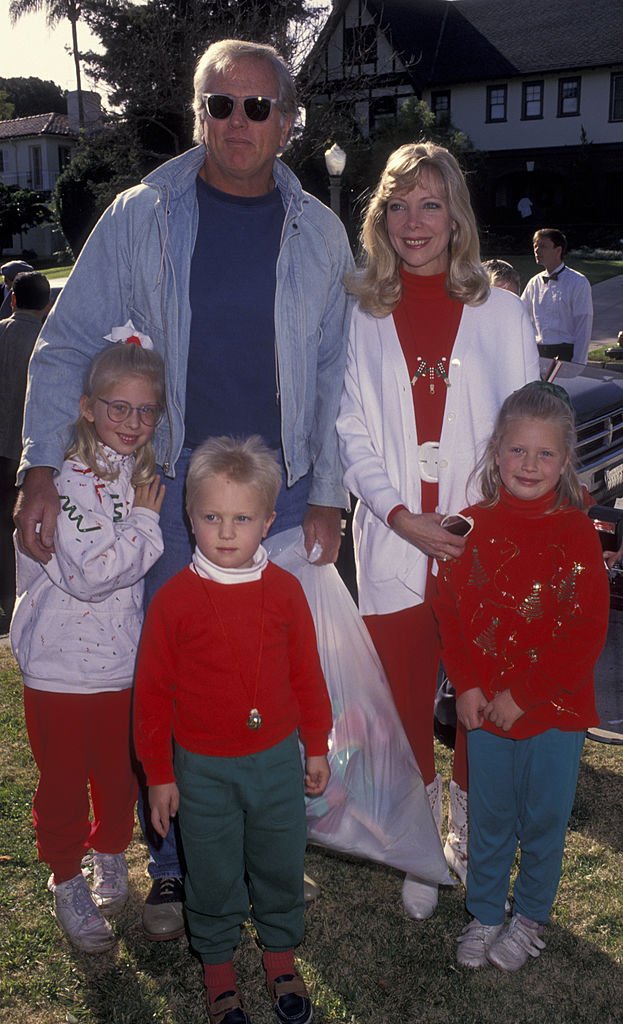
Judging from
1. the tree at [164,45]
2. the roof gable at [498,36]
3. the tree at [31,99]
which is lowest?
the tree at [164,45]

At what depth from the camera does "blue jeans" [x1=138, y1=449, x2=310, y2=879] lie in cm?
297

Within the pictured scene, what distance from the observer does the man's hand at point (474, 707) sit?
280 cm

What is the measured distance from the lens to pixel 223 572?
8.26ft

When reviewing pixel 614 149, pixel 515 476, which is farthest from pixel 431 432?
pixel 614 149

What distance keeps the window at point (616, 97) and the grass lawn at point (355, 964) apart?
3866cm

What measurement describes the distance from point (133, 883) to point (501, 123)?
4038 cm

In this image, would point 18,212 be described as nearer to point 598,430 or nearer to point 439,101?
point 439,101

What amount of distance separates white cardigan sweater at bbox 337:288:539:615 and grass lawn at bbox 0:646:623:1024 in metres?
1.01

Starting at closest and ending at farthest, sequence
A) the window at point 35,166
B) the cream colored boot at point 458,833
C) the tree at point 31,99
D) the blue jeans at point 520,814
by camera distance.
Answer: the blue jeans at point 520,814 → the cream colored boot at point 458,833 → the window at point 35,166 → the tree at point 31,99

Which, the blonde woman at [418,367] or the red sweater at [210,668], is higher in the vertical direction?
the blonde woman at [418,367]

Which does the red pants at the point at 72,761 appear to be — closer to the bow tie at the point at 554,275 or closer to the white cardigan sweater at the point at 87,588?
the white cardigan sweater at the point at 87,588

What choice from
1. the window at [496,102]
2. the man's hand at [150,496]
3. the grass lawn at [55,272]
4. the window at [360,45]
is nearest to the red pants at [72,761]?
the man's hand at [150,496]

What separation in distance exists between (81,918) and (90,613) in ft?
3.10

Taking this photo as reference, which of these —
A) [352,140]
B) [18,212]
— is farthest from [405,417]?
[18,212]
